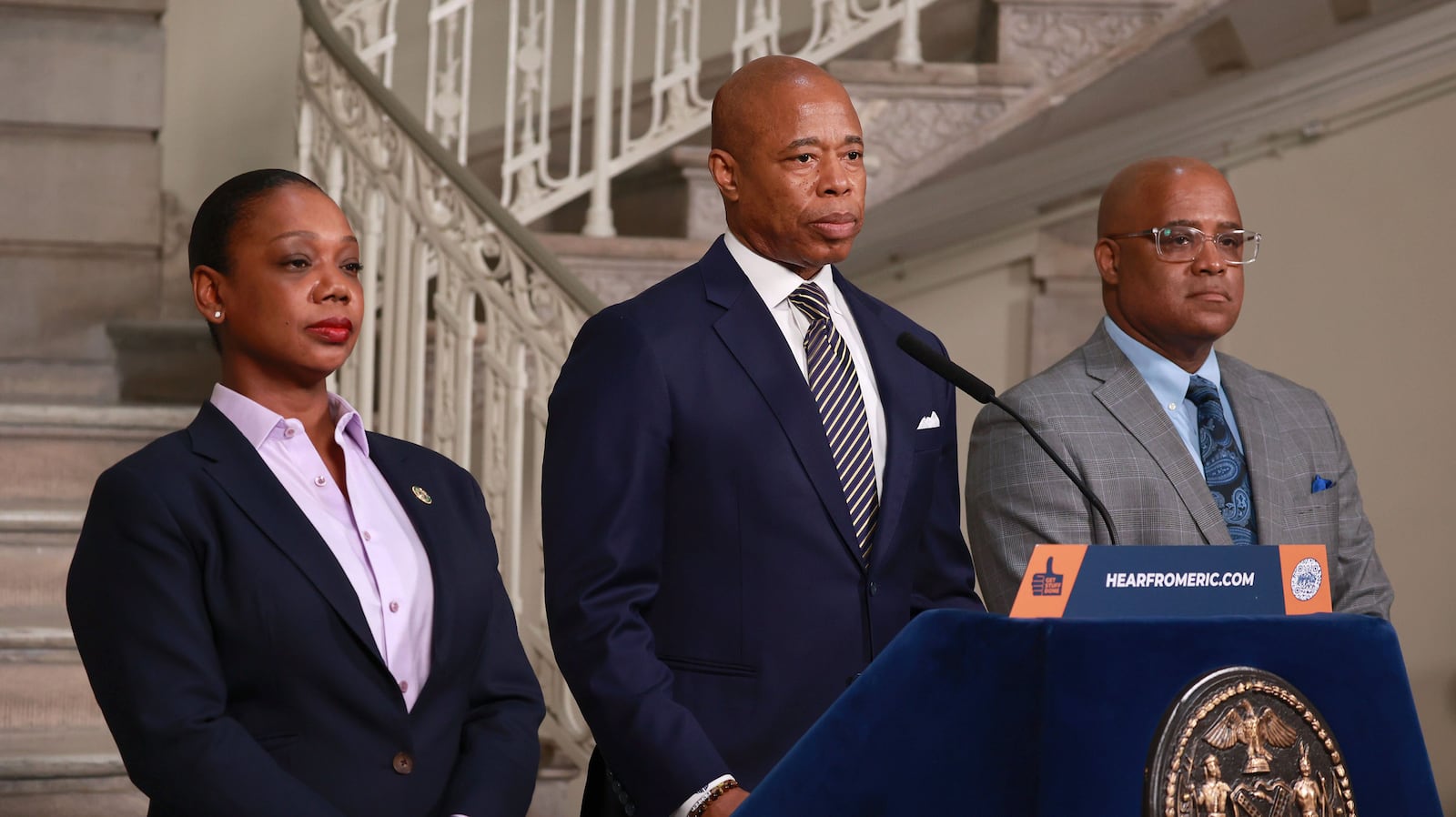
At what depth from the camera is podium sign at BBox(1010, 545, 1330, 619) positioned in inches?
45.8

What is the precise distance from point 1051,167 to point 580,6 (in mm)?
1844

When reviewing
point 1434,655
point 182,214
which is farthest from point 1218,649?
point 182,214

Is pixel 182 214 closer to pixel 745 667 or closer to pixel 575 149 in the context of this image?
pixel 575 149

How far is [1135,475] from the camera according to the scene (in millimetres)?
1979

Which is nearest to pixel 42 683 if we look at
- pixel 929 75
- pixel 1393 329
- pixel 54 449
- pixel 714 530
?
pixel 54 449

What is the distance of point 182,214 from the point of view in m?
5.66

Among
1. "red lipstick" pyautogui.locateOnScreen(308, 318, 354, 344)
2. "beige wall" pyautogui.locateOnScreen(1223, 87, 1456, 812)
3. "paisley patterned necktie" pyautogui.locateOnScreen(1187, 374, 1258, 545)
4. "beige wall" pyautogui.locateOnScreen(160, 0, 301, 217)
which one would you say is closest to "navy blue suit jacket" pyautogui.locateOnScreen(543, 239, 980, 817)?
"red lipstick" pyautogui.locateOnScreen(308, 318, 354, 344)

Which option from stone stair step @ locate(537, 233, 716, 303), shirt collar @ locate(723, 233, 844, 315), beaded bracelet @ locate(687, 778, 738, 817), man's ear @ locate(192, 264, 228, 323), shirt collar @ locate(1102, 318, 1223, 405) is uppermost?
stone stair step @ locate(537, 233, 716, 303)

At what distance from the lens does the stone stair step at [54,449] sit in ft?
11.3

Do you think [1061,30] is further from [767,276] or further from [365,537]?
[365,537]

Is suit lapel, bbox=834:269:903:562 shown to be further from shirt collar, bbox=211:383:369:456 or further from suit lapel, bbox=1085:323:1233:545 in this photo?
shirt collar, bbox=211:383:369:456

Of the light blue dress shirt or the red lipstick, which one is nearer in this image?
the red lipstick

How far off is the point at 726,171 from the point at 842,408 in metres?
0.28

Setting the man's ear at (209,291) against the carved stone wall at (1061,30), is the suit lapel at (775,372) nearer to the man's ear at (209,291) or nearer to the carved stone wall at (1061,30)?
the man's ear at (209,291)
